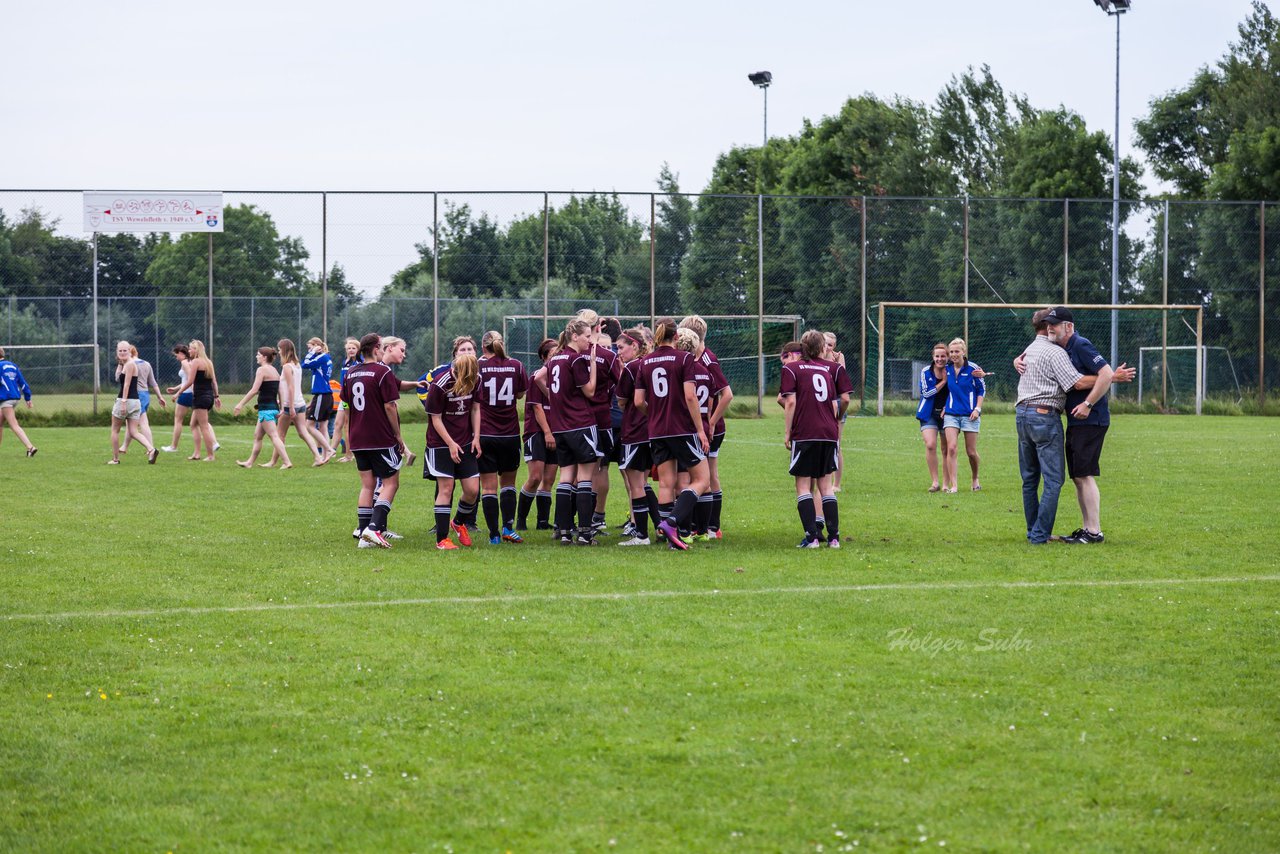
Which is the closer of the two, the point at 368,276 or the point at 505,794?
the point at 505,794

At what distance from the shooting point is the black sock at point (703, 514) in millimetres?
11875

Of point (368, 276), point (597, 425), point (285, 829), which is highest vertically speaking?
point (368, 276)

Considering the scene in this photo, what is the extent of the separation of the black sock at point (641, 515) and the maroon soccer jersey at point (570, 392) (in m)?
0.83

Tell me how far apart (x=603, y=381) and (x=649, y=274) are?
26007 mm

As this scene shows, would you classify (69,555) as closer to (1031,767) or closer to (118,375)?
(1031,767)

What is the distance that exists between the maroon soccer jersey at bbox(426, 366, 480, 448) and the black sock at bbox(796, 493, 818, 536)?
2.91 metres

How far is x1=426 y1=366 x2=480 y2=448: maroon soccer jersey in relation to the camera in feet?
36.3

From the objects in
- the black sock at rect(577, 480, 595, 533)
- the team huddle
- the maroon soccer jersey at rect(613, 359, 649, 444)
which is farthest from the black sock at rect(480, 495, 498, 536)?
the maroon soccer jersey at rect(613, 359, 649, 444)

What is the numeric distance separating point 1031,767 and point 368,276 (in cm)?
3190

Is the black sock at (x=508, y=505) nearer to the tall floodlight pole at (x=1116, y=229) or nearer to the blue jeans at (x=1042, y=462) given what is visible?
the blue jeans at (x=1042, y=462)

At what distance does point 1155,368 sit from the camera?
37875mm

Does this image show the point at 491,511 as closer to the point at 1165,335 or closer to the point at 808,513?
the point at 808,513

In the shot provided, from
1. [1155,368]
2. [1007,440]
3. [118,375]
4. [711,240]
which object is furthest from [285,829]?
[1155,368]

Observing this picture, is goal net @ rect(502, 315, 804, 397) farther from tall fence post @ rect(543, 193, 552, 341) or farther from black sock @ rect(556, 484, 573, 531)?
black sock @ rect(556, 484, 573, 531)
